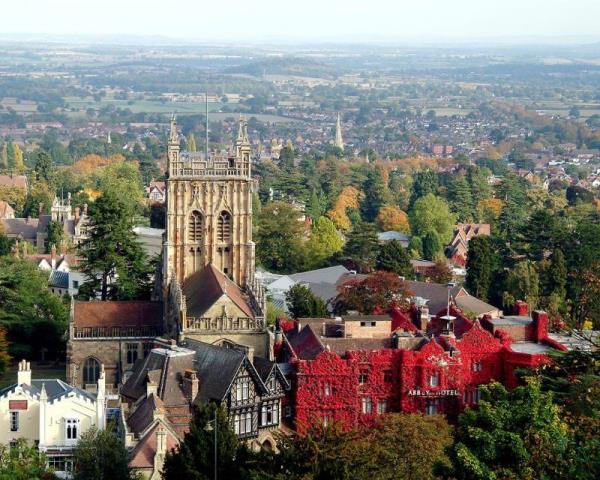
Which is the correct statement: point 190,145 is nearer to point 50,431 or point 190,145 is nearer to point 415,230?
point 415,230

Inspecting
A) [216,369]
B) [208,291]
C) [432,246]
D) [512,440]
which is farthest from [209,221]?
[432,246]

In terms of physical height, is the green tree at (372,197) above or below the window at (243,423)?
below

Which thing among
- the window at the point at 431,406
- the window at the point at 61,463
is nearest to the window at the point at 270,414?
the window at the point at 431,406

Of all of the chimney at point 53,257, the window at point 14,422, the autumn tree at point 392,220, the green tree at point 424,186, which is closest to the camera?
the window at point 14,422

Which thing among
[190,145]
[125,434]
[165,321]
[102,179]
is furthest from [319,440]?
[190,145]

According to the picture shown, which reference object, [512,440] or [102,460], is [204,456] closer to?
[102,460]

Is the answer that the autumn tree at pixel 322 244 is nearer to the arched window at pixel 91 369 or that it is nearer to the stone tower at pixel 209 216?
the stone tower at pixel 209 216
